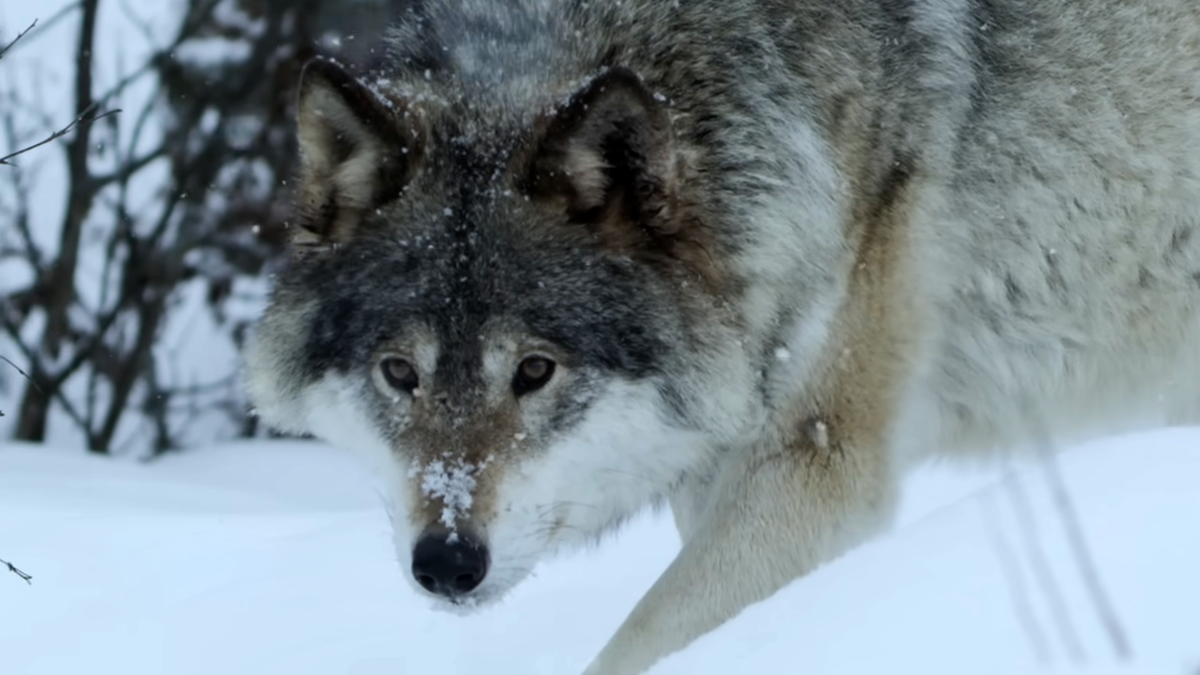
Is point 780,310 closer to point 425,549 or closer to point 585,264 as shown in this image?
point 585,264

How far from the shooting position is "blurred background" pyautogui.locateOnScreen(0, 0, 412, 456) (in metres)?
7.73

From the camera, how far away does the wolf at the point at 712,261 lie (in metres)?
2.89

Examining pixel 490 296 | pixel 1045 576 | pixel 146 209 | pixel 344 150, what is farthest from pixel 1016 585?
pixel 146 209

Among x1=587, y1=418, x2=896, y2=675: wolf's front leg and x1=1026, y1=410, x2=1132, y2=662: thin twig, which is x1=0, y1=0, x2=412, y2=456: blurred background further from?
x1=1026, y1=410, x2=1132, y2=662: thin twig

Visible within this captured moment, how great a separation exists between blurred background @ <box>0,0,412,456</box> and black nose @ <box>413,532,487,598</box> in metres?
5.11

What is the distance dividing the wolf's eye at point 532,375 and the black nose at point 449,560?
32 cm

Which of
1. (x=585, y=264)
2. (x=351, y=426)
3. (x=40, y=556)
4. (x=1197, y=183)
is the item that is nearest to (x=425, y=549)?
(x=351, y=426)

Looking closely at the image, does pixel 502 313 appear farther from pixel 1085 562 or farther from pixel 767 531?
pixel 1085 562

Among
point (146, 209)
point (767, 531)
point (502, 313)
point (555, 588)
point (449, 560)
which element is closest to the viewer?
point (449, 560)

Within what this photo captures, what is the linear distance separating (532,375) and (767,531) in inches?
25.8

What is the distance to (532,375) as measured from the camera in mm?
2896

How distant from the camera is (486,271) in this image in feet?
9.49

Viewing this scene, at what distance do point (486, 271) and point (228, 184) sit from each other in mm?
5603

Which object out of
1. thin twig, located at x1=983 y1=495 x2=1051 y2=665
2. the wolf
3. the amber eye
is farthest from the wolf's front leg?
thin twig, located at x1=983 y1=495 x2=1051 y2=665
